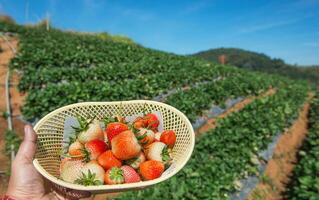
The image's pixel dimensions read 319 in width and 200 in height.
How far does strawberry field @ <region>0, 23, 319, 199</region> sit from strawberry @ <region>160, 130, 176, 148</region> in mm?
2379

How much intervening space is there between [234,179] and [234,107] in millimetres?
5627

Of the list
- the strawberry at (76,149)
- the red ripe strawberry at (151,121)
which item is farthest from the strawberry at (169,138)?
the strawberry at (76,149)

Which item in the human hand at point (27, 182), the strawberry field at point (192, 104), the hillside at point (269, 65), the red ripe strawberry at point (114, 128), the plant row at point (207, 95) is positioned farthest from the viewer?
the hillside at point (269, 65)

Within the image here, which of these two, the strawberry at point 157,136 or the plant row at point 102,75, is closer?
the strawberry at point 157,136

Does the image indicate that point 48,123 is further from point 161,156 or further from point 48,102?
point 48,102

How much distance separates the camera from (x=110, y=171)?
2656 millimetres

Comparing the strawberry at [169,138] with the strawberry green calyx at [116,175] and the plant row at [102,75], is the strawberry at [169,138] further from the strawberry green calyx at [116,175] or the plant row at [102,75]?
the plant row at [102,75]

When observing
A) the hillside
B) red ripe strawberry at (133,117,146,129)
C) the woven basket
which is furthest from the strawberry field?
the hillside

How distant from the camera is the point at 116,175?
103 inches

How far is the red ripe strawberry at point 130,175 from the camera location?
2.68 metres

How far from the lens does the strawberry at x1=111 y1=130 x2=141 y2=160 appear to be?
272 centimetres

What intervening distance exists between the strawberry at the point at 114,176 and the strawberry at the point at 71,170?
7.8 inches

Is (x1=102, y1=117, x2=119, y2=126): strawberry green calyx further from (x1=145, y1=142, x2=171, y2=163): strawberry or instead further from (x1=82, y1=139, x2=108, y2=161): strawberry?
(x1=145, y1=142, x2=171, y2=163): strawberry

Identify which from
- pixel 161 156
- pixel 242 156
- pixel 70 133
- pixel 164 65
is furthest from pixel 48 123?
pixel 164 65
